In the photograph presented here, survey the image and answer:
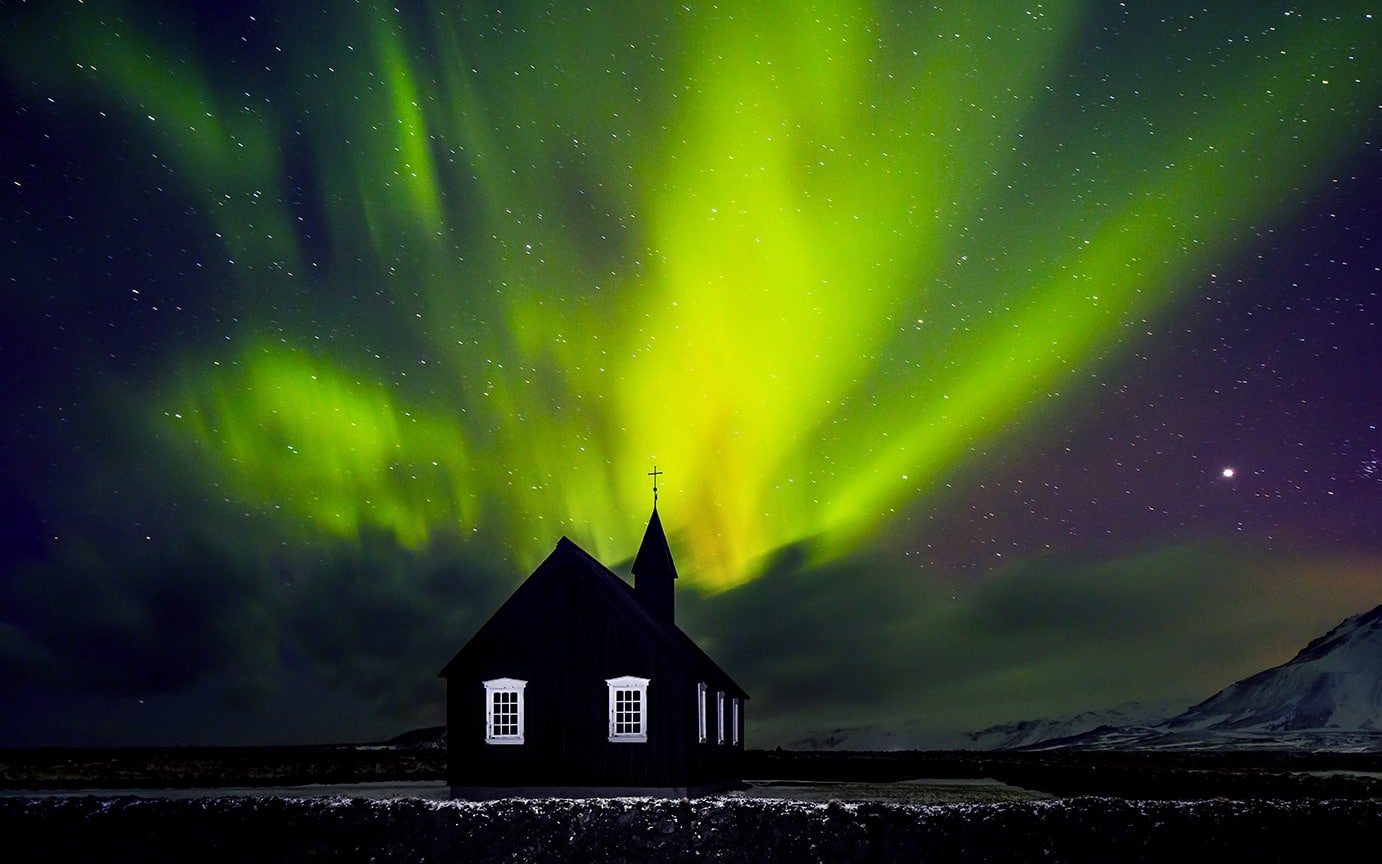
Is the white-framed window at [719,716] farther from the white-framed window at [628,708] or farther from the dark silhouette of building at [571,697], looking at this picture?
the white-framed window at [628,708]

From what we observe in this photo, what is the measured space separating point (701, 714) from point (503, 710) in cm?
653

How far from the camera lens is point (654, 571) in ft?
183

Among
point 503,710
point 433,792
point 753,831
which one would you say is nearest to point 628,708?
point 503,710

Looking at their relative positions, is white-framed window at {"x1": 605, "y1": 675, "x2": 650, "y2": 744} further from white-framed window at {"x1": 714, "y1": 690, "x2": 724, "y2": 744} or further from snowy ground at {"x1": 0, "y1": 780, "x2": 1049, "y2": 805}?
white-framed window at {"x1": 714, "y1": 690, "x2": 724, "y2": 744}

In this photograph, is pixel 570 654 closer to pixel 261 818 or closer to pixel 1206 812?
pixel 261 818

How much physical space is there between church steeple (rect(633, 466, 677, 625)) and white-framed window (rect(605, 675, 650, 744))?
1487 cm

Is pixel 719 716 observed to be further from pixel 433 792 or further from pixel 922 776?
pixel 922 776

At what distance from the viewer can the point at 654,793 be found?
39312mm

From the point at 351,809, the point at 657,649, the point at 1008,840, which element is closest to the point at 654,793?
the point at 657,649

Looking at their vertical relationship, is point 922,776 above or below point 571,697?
below

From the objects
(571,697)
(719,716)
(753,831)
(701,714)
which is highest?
(571,697)

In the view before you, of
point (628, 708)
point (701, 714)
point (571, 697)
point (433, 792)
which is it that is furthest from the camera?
point (433, 792)

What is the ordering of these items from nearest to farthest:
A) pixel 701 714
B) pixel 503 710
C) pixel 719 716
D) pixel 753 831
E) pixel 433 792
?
pixel 753 831 → pixel 503 710 → pixel 701 714 → pixel 719 716 → pixel 433 792

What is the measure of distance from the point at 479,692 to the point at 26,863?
16.1 meters
